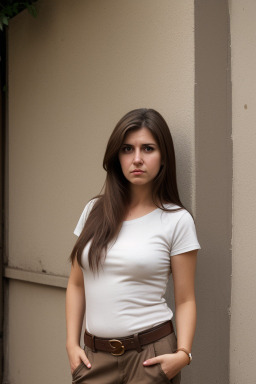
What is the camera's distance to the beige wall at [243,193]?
110 inches

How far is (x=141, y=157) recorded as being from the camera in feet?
8.25

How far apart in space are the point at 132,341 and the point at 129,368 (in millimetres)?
123

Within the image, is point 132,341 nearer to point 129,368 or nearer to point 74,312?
point 129,368

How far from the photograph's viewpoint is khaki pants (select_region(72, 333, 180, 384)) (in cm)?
232

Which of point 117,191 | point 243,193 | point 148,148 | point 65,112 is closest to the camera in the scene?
point 148,148

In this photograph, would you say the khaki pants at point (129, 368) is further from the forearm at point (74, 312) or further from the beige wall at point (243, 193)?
the beige wall at point (243, 193)

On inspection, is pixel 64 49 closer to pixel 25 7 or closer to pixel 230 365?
pixel 25 7

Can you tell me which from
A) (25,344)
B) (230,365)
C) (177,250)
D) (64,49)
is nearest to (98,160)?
(64,49)

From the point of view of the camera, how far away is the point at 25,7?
14.3 feet

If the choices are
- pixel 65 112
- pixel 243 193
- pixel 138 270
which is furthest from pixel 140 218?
pixel 65 112

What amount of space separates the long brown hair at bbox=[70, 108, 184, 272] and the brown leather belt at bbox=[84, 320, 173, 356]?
0.33 meters

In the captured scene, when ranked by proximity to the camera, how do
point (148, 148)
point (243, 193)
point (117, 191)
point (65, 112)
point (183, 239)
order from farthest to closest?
1. point (65, 112)
2. point (243, 193)
3. point (117, 191)
4. point (148, 148)
5. point (183, 239)

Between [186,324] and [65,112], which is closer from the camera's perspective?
[186,324]

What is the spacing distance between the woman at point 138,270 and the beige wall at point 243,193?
42cm
